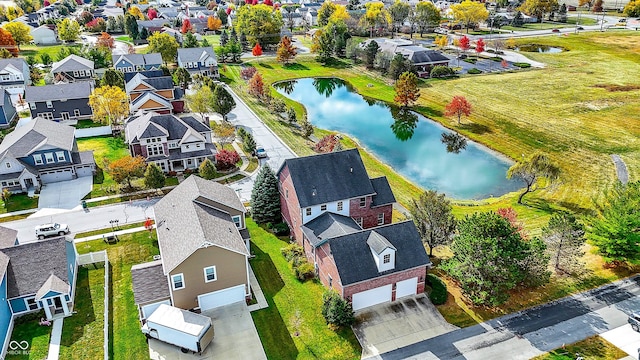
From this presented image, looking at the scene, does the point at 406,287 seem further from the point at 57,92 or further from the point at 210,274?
the point at 57,92

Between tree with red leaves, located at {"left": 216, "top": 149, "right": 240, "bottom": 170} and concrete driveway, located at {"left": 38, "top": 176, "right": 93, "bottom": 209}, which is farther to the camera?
tree with red leaves, located at {"left": 216, "top": 149, "right": 240, "bottom": 170}

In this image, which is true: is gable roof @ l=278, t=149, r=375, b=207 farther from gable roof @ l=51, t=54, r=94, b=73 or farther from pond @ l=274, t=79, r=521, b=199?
gable roof @ l=51, t=54, r=94, b=73

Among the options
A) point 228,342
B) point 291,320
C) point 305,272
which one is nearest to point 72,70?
point 305,272

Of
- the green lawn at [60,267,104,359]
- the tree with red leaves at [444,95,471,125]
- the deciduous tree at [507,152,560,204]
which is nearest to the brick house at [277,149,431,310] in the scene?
the green lawn at [60,267,104,359]

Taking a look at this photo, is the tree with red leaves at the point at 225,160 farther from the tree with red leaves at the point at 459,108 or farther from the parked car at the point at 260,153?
the tree with red leaves at the point at 459,108

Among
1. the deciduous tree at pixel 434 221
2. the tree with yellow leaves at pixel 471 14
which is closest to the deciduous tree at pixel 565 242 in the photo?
the deciduous tree at pixel 434 221

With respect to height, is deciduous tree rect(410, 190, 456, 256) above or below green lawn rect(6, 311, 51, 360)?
above
